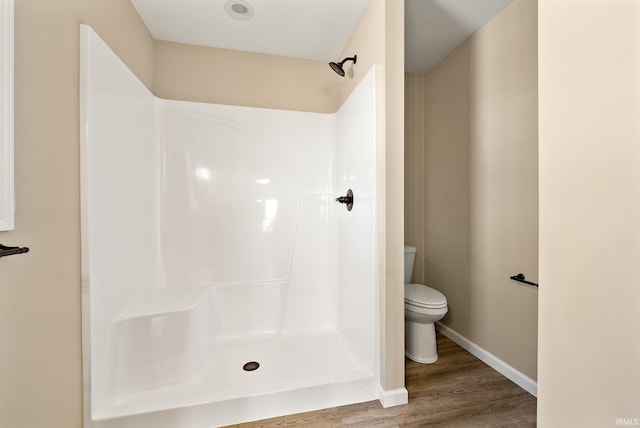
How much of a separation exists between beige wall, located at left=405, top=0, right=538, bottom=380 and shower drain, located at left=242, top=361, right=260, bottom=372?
1.62 m

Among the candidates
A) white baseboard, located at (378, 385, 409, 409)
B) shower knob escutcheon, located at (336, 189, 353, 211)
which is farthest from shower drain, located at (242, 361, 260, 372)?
shower knob escutcheon, located at (336, 189, 353, 211)

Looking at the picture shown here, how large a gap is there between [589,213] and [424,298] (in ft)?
5.12

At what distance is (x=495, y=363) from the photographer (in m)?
1.82

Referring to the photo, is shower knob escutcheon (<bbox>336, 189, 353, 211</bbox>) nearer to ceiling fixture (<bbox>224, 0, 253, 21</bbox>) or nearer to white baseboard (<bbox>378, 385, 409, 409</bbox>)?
white baseboard (<bbox>378, 385, 409, 409</bbox>)

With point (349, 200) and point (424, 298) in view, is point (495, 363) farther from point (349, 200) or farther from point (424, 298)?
point (349, 200)

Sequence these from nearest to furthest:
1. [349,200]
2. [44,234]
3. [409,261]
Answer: [44,234] → [349,200] → [409,261]

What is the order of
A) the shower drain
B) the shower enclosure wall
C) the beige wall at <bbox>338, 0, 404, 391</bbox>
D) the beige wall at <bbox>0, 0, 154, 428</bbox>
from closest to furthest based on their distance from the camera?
the beige wall at <bbox>0, 0, 154, 428</bbox>, the shower enclosure wall, the beige wall at <bbox>338, 0, 404, 391</bbox>, the shower drain

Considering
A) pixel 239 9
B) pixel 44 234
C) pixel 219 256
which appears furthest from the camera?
pixel 219 256

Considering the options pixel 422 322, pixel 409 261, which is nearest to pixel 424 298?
pixel 422 322

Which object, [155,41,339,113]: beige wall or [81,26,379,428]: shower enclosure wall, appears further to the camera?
[155,41,339,113]: beige wall

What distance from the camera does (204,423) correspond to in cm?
135

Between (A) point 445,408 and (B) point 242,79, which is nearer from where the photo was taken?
(A) point 445,408

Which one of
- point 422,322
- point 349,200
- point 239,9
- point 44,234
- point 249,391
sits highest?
point 239,9

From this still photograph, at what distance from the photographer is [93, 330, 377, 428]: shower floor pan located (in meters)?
1.32
